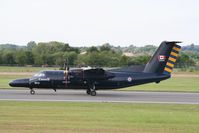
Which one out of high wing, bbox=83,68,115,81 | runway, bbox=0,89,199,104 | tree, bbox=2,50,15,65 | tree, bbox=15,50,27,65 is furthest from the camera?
tree, bbox=2,50,15,65

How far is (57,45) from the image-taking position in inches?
5595

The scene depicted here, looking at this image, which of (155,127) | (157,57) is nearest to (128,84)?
(157,57)

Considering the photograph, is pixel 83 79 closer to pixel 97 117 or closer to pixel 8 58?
pixel 97 117

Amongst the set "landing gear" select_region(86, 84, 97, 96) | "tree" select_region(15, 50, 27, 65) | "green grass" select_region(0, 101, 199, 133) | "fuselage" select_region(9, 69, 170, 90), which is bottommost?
"green grass" select_region(0, 101, 199, 133)

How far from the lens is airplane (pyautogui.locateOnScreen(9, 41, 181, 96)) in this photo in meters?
34.0

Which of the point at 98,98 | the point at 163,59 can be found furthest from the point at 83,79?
the point at 163,59

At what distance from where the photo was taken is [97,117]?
20.6 meters

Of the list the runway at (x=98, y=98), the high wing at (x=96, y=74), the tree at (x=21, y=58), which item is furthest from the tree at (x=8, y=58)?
the high wing at (x=96, y=74)

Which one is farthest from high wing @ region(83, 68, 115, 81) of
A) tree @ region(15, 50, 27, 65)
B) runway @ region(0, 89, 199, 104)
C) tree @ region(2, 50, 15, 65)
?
tree @ region(2, 50, 15, 65)

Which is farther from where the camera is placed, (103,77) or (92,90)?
(103,77)

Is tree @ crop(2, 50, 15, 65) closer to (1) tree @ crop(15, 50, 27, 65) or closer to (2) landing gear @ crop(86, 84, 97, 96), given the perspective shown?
(1) tree @ crop(15, 50, 27, 65)

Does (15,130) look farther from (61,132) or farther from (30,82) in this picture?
(30,82)

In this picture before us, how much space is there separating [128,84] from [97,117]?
14.3 meters

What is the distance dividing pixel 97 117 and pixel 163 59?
15.7m
